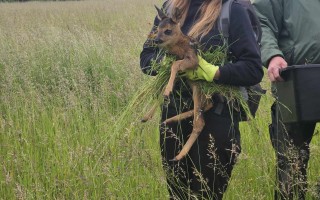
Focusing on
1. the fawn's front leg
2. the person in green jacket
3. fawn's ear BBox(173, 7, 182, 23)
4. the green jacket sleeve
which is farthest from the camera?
the green jacket sleeve

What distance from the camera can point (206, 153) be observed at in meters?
2.39

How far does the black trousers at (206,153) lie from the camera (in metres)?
2.34

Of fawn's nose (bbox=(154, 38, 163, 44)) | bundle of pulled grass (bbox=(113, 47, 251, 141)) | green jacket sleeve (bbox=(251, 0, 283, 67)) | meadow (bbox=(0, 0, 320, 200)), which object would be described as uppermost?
green jacket sleeve (bbox=(251, 0, 283, 67))

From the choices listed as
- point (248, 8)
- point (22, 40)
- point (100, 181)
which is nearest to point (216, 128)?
point (248, 8)

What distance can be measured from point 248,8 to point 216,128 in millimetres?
623

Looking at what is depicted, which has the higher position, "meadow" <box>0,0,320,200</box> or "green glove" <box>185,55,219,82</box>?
"green glove" <box>185,55,219,82</box>

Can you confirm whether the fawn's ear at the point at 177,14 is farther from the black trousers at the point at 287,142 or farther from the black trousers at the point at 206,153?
the black trousers at the point at 287,142

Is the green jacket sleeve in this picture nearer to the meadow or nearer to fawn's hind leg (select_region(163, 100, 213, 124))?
the meadow

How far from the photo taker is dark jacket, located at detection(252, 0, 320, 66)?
2.64 m

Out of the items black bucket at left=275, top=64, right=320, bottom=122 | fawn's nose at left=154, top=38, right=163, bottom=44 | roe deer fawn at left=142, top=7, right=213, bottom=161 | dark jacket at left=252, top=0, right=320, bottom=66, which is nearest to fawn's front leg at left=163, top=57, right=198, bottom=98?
roe deer fawn at left=142, top=7, right=213, bottom=161

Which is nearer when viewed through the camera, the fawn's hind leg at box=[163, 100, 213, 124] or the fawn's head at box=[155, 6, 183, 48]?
the fawn's head at box=[155, 6, 183, 48]

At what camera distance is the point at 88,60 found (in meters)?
6.30

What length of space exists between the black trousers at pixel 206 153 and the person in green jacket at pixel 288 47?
1.21ft

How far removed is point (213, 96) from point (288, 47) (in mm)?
736
